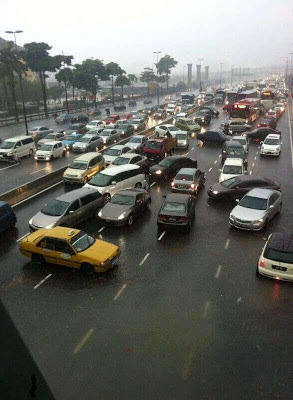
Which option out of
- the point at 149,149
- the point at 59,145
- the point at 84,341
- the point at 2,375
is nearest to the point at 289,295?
the point at 84,341

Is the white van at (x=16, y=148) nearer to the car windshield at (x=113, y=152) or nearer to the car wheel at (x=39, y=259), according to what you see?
the car windshield at (x=113, y=152)

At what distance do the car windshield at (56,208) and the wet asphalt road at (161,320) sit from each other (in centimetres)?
204

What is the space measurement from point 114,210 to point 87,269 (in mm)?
5109

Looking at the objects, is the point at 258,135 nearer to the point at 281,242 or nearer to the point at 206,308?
the point at 281,242

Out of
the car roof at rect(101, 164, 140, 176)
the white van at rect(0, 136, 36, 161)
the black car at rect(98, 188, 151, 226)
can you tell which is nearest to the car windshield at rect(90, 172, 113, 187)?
the car roof at rect(101, 164, 140, 176)

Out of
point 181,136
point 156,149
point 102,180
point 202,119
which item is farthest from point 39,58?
point 102,180

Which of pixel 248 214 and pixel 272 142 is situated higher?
pixel 272 142

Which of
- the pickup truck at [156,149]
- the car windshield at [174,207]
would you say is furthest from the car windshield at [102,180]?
the pickup truck at [156,149]

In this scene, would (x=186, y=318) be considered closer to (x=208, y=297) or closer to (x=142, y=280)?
(x=208, y=297)

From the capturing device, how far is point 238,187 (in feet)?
73.3

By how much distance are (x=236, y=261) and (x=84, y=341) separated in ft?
25.1

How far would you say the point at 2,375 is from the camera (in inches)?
94.3

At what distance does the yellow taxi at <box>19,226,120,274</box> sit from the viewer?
13.8 metres

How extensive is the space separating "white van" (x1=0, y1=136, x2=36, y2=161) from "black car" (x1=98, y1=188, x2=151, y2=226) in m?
17.0
